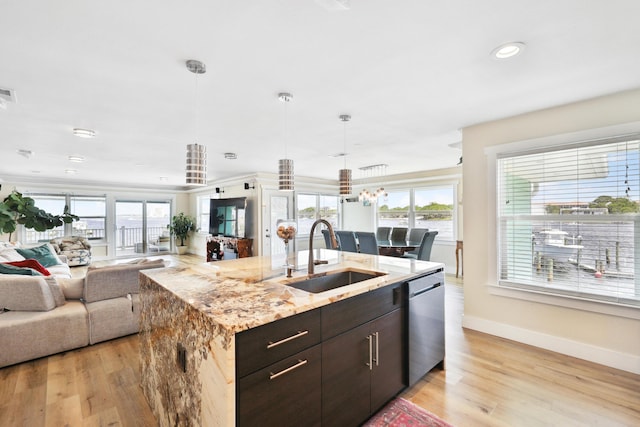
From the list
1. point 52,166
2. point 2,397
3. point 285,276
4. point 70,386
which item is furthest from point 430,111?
point 52,166

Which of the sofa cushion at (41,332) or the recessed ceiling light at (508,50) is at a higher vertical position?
the recessed ceiling light at (508,50)

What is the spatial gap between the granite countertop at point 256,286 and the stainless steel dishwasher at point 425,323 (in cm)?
11

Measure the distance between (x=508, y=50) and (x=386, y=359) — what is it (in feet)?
6.84

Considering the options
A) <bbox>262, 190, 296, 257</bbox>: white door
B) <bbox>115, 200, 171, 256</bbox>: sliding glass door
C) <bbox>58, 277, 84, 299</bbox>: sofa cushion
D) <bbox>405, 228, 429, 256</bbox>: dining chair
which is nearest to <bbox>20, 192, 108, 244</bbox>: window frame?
<bbox>115, 200, 171, 256</bbox>: sliding glass door

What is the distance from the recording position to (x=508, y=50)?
1774mm

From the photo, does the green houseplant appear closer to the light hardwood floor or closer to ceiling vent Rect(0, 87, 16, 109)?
ceiling vent Rect(0, 87, 16, 109)

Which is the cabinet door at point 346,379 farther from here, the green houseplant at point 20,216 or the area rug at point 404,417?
the green houseplant at point 20,216

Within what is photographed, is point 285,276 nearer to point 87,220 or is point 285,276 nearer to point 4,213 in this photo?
point 4,213

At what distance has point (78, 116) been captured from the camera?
9.57 feet

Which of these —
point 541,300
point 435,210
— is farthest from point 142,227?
point 541,300

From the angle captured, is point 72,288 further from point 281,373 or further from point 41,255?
point 41,255

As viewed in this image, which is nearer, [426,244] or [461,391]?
[461,391]

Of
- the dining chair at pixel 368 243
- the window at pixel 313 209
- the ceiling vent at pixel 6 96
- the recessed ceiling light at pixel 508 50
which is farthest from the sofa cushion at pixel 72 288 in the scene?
the window at pixel 313 209

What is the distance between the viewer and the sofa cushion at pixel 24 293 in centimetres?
260
